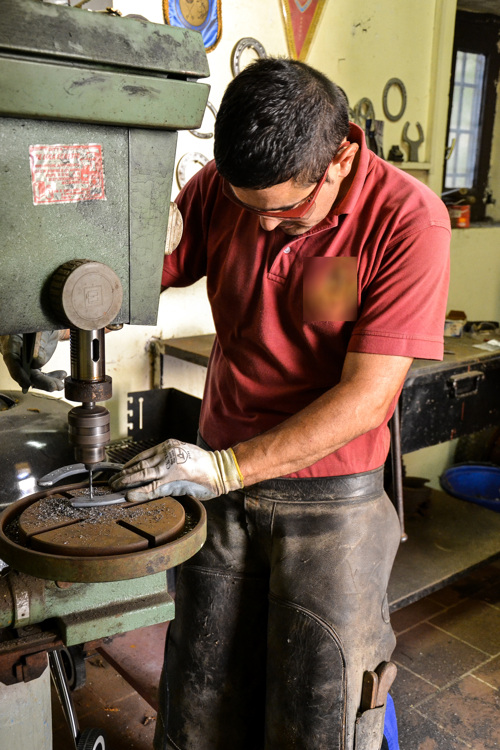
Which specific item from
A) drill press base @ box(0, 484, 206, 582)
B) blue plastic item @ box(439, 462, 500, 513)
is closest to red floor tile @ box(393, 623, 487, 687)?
blue plastic item @ box(439, 462, 500, 513)

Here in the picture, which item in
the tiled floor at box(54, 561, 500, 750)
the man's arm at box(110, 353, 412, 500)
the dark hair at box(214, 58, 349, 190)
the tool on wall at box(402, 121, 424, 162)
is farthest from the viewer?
the tool on wall at box(402, 121, 424, 162)

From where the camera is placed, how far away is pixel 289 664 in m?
1.38

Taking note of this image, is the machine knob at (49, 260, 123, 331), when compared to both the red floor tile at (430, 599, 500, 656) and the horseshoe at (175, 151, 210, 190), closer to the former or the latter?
the horseshoe at (175, 151, 210, 190)

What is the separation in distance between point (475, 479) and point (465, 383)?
1.24 metres

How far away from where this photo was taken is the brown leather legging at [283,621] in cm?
136

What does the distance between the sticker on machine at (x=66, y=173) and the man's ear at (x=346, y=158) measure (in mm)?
554

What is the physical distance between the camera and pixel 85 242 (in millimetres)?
873

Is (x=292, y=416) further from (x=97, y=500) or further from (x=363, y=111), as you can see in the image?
(x=363, y=111)

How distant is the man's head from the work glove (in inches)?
16.8

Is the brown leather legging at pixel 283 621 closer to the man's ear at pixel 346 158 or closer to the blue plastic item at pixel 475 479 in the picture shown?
the man's ear at pixel 346 158

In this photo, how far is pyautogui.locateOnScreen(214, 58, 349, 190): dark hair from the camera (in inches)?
44.3

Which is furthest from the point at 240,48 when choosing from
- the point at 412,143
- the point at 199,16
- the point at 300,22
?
the point at 412,143

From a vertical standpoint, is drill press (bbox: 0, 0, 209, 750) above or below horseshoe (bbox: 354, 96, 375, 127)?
below

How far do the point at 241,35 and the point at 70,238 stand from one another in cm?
200
